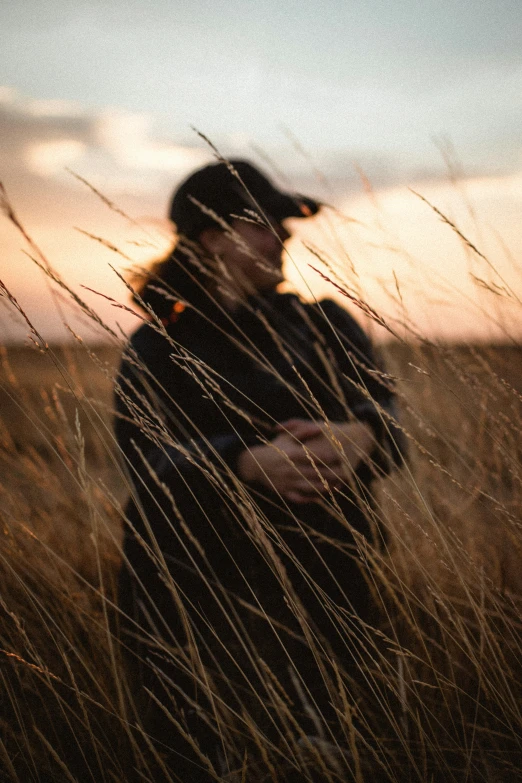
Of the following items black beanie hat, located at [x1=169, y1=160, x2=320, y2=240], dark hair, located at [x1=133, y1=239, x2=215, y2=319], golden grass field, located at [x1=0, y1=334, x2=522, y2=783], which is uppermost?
black beanie hat, located at [x1=169, y1=160, x2=320, y2=240]

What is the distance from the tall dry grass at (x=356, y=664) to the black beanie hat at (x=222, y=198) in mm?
670

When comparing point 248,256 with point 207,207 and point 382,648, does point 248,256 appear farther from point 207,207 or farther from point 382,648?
point 382,648

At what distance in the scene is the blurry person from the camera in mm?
1244

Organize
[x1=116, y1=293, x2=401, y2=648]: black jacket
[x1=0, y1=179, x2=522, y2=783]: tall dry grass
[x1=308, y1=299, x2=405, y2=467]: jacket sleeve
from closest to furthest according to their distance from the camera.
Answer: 1. [x1=0, y1=179, x2=522, y2=783]: tall dry grass
2. [x1=116, y1=293, x2=401, y2=648]: black jacket
3. [x1=308, y1=299, x2=405, y2=467]: jacket sleeve

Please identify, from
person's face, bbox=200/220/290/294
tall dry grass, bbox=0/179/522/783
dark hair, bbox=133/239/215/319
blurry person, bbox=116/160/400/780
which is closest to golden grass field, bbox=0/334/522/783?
tall dry grass, bbox=0/179/522/783

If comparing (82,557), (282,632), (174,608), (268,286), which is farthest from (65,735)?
(268,286)

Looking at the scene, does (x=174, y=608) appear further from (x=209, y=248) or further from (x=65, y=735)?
(x=209, y=248)

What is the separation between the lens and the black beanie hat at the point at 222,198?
5.49 feet

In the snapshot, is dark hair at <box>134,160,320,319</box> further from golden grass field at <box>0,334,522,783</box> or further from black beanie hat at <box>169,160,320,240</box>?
golden grass field at <box>0,334,522,783</box>

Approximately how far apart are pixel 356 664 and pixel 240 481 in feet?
1.61

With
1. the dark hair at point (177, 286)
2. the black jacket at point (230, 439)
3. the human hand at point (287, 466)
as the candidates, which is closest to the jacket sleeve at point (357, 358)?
the black jacket at point (230, 439)

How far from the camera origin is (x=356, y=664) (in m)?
0.86

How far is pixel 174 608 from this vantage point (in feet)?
4.81

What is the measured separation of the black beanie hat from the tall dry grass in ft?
2.20
